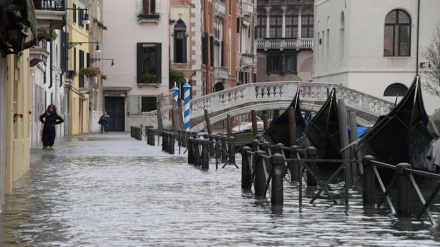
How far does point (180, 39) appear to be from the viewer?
247 ft

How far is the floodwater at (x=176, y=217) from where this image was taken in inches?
523

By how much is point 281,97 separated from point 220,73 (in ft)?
97.4

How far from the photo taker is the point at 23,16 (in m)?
16.4

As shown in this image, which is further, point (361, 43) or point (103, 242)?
point (361, 43)

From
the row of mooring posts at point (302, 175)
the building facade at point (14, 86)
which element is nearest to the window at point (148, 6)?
the row of mooring posts at point (302, 175)

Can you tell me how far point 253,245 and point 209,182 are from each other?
10498mm

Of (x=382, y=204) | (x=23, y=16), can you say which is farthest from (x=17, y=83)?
(x=382, y=204)

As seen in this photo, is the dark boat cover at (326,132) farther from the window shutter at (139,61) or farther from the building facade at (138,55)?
the window shutter at (139,61)

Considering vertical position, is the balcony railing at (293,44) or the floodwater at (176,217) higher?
the balcony railing at (293,44)

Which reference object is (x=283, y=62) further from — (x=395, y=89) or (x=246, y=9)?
(x=395, y=89)

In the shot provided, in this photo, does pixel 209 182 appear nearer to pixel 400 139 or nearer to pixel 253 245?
pixel 400 139

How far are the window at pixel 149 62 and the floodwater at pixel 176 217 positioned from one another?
149 feet

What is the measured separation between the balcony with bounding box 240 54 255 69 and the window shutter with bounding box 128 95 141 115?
23.0 meters

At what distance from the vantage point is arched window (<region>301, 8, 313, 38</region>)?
106 metres
